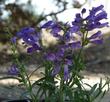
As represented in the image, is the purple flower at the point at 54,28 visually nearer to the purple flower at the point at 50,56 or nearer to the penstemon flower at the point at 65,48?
the penstemon flower at the point at 65,48

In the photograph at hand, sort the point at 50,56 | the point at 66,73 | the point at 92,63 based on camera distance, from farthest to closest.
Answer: the point at 92,63, the point at 66,73, the point at 50,56

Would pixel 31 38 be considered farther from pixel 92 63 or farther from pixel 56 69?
pixel 92 63

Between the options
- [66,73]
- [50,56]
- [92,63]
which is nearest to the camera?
[50,56]

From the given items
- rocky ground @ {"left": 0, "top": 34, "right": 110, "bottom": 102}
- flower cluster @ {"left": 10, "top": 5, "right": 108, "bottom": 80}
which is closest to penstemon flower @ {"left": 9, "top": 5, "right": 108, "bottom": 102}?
flower cluster @ {"left": 10, "top": 5, "right": 108, "bottom": 80}

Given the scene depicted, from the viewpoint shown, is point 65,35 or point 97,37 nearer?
point 65,35

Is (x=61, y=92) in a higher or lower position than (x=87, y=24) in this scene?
lower

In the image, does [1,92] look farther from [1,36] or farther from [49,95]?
[1,36]

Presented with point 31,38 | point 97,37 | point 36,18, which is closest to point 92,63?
point 36,18

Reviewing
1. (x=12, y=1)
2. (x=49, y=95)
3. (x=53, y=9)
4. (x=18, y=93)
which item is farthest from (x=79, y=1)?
(x=49, y=95)
